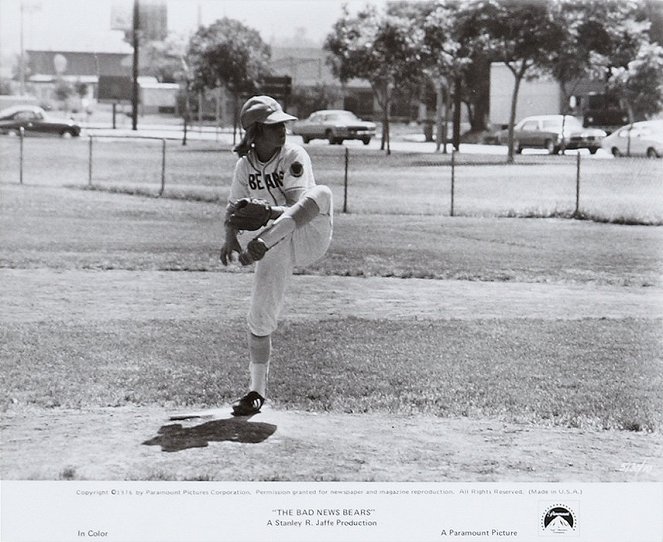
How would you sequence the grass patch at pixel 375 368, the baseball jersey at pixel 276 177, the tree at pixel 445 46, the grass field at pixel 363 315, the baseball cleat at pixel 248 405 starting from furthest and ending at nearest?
the tree at pixel 445 46 → the grass field at pixel 363 315 → the grass patch at pixel 375 368 → the baseball cleat at pixel 248 405 → the baseball jersey at pixel 276 177

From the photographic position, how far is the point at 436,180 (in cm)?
1162

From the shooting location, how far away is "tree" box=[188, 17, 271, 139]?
594cm

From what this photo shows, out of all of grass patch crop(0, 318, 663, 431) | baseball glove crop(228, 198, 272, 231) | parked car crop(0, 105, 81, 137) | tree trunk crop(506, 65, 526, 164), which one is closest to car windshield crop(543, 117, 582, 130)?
tree trunk crop(506, 65, 526, 164)

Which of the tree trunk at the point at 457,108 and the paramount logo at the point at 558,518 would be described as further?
the tree trunk at the point at 457,108

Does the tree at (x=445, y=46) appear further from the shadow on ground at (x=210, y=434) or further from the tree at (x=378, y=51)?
the shadow on ground at (x=210, y=434)

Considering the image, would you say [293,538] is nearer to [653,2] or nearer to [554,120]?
[653,2]

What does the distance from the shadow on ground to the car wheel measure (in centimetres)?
727

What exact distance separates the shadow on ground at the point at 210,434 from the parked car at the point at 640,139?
167 inches

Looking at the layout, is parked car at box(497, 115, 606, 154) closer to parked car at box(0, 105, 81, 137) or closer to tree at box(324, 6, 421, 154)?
tree at box(324, 6, 421, 154)

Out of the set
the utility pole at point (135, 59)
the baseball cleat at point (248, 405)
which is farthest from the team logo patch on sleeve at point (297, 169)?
the utility pole at point (135, 59)

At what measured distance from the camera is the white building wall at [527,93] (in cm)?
887

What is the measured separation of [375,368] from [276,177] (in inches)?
56.3

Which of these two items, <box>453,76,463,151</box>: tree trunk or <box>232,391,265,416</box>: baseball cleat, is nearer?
<box>232,391,265,416</box>: baseball cleat

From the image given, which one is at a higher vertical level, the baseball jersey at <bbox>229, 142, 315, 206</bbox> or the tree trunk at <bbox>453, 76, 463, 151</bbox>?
the tree trunk at <bbox>453, 76, 463, 151</bbox>
